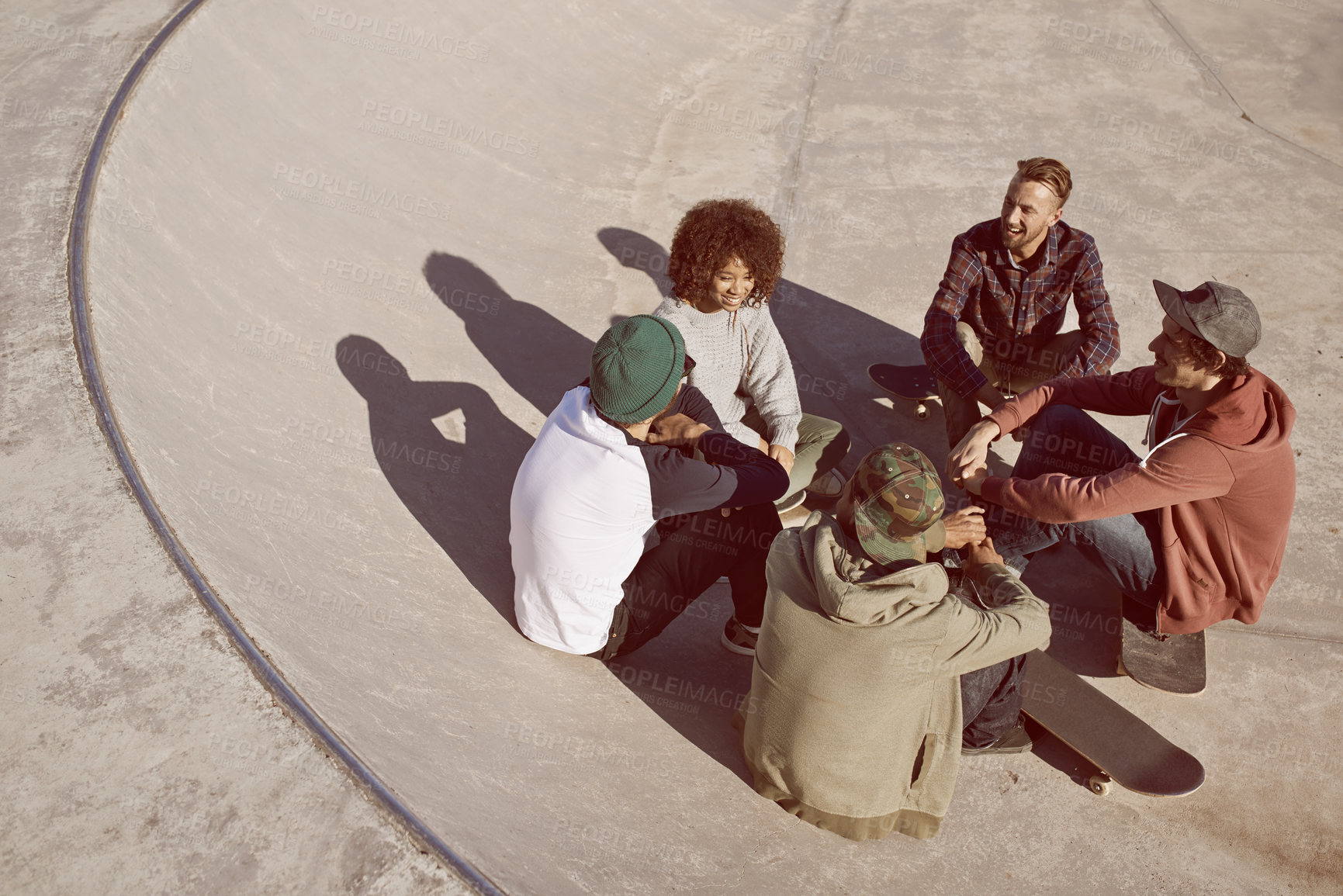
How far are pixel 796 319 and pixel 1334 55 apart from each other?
6802 millimetres

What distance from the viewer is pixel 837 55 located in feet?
28.5

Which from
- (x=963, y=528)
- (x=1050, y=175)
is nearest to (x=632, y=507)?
(x=963, y=528)

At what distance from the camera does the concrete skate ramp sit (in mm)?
3102

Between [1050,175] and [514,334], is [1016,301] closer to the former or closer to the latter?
[1050,175]

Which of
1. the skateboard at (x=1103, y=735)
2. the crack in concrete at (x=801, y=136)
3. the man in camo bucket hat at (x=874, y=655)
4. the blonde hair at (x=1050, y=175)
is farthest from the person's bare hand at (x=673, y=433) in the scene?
the crack in concrete at (x=801, y=136)

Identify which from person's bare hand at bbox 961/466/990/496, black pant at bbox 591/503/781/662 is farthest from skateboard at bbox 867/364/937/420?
black pant at bbox 591/503/781/662

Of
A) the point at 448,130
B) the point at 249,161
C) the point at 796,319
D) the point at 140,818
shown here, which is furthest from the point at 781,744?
the point at 448,130

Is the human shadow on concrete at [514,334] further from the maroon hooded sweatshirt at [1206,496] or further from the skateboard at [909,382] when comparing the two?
the maroon hooded sweatshirt at [1206,496]

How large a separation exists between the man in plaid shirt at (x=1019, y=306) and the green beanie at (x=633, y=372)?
6.87 ft

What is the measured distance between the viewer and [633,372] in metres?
2.98

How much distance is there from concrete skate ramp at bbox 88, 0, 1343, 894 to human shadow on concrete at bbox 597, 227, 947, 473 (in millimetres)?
25

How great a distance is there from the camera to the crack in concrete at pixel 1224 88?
7.42 metres

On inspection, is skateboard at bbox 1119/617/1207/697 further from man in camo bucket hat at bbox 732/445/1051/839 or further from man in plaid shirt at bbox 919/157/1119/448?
man in plaid shirt at bbox 919/157/1119/448

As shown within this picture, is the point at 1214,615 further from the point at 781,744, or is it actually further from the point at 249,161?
the point at 249,161
